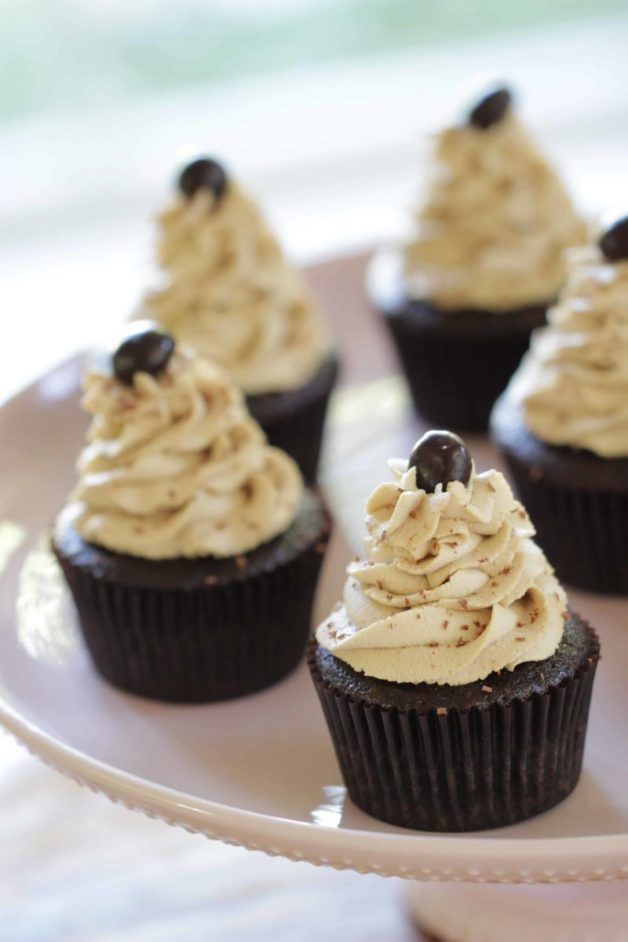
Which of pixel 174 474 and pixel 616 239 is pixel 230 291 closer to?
pixel 174 474

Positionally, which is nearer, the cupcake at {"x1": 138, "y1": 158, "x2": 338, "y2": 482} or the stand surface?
the stand surface

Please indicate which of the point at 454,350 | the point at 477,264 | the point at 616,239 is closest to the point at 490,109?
the point at 477,264

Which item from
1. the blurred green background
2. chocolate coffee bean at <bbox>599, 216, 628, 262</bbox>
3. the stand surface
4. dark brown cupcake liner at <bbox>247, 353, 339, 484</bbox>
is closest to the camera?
the stand surface

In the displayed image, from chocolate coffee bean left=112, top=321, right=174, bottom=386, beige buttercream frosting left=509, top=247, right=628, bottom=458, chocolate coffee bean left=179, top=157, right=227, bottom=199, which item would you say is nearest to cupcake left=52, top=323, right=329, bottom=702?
chocolate coffee bean left=112, top=321, right=174, bottom=386

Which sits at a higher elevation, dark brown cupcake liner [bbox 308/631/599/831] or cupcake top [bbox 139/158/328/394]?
cupcake top [bbox 139/158/328/394]

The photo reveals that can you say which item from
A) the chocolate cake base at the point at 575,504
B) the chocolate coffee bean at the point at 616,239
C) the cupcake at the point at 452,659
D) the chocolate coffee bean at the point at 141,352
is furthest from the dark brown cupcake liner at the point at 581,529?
the chocolate coffee bean at the point at 141,352

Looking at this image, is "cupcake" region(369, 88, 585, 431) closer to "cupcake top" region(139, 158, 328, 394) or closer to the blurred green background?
"cupcake top" region(139, 158, 328, 394)

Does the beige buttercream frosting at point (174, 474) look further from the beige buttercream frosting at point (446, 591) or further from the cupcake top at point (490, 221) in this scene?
the cupcake top at point (490, 221)
